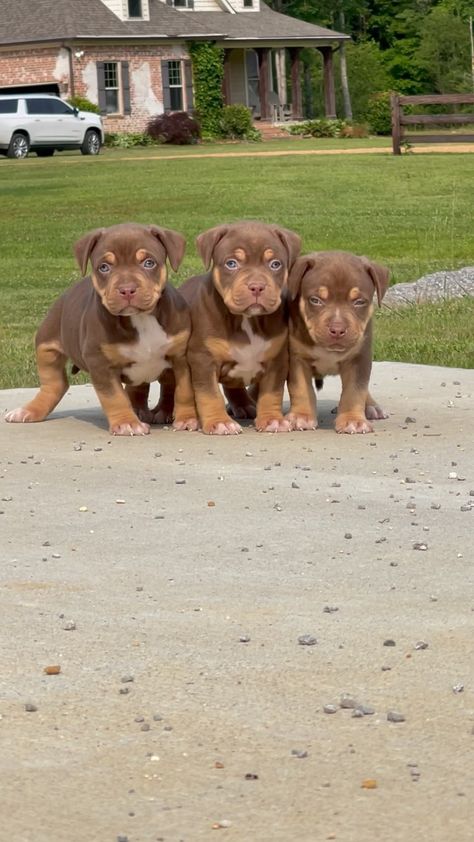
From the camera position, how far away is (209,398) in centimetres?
851

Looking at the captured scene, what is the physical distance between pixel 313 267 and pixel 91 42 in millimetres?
57931

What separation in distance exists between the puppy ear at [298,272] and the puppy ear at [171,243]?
55 centimetres

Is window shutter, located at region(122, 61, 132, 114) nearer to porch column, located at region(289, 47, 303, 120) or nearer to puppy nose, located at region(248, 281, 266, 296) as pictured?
porch column, located at region(289, 47, 303, 120)

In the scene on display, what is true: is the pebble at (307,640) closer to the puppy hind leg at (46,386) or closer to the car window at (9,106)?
the puppy hind leg at (46,386)

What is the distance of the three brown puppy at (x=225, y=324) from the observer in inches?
320

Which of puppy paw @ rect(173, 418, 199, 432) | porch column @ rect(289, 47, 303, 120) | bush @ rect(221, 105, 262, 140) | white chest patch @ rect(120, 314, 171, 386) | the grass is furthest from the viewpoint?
porch column @ rect(289, 47, 303, 120)

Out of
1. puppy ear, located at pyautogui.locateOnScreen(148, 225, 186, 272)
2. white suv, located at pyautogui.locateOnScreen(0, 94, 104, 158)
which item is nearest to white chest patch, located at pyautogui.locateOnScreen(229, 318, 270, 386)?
puppy ear, located at pyautogui.locateOnScreen(148, 225, 186, 272)

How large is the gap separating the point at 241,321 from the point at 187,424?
683mm

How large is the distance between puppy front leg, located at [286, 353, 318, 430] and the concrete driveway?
0.86 ft

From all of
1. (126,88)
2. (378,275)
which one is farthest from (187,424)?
(126,88)

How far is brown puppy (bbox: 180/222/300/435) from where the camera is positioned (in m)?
8.12

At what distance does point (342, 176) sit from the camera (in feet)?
121

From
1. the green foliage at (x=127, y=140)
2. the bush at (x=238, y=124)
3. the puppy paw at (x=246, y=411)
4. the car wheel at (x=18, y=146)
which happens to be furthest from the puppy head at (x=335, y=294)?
the bush at (x=238, y=124)

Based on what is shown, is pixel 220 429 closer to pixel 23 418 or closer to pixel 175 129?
pixel 23 418
